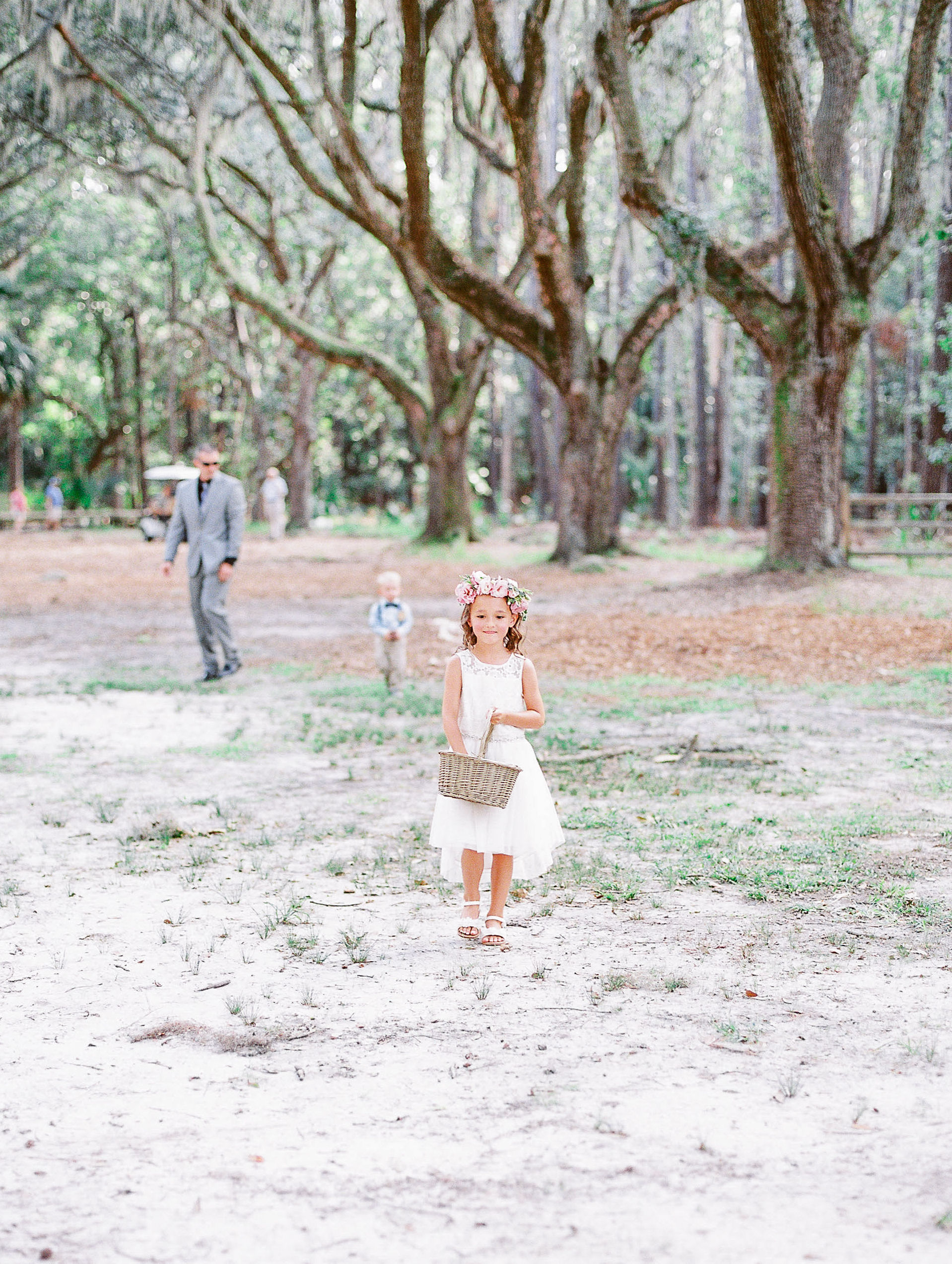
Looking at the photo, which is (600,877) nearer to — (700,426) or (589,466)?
(589,466)

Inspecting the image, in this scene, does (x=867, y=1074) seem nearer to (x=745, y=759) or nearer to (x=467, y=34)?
(x=745, y=759)

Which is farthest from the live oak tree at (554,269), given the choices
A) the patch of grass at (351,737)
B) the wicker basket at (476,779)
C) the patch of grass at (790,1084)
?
the patch of grass at (790,1084)

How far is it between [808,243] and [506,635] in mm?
12613

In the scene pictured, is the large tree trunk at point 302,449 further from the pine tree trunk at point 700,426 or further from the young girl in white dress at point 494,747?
the young girl in white dress at point 494,747

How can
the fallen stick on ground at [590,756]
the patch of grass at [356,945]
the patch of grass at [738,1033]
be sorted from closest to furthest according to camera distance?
the patch of grass at [738,1033], the patch of grass at [356,945], the fallen stick on ground at [590,756]

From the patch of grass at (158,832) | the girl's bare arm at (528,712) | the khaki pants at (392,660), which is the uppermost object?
the girl's bare arm at (528,712)

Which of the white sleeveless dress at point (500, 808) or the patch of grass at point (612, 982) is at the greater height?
the white sleeveless dress at point (500, 808)

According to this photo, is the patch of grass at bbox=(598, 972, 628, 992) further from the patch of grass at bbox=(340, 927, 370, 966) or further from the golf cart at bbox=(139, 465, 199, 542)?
the golf cart at bbox=(139, 465, 199, 542)

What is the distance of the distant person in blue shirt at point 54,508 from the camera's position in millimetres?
38656

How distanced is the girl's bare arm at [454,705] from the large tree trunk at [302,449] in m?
30.7

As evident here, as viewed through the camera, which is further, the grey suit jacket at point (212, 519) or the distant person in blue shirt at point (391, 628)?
the grey suit jacket at point (212, 519)

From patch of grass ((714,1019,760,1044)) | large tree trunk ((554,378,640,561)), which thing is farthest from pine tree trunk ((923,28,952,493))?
patch of grass ((714,1019,760,1044))

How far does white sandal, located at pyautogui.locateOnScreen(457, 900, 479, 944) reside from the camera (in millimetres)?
4781

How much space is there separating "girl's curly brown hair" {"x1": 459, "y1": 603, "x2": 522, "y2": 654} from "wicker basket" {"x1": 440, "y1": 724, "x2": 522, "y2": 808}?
0.47 m
